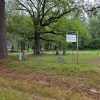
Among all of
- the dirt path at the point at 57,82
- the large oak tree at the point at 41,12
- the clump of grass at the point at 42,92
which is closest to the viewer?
the clump of grass at the point at 42,92

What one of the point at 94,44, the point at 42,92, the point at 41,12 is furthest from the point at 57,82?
the point at 94,44

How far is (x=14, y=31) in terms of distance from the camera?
4572 centimetres

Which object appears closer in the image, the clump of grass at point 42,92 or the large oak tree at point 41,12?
the clump of grass at point 42,92

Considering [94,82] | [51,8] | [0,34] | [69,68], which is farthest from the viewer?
[51,8]

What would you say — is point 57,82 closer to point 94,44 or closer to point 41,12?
point 41,12

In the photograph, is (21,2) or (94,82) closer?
(94,82)

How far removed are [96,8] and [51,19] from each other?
25.7 ft

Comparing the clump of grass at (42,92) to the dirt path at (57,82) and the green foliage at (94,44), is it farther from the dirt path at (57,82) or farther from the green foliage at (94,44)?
the green foliage at (94,44)

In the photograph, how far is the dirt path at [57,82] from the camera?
12.3 meters

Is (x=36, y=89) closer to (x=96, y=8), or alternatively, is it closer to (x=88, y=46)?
(x=96, y=8)

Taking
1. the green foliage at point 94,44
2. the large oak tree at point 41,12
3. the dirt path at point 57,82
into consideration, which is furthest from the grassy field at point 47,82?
the green foliage at point 94,44

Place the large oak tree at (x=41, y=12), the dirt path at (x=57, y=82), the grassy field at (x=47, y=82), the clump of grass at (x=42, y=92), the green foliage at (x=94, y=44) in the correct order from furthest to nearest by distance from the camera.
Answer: the green foliage at (x=94, y=44), the large oak tree at (x=41, y=12), the dirt path at (x=57, y=82), the grassy field at (x=47, y=82), the clump of grass at (x=42, y=92)

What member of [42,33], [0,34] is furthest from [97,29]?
[0,34]

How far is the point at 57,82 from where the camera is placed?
1383 cm
